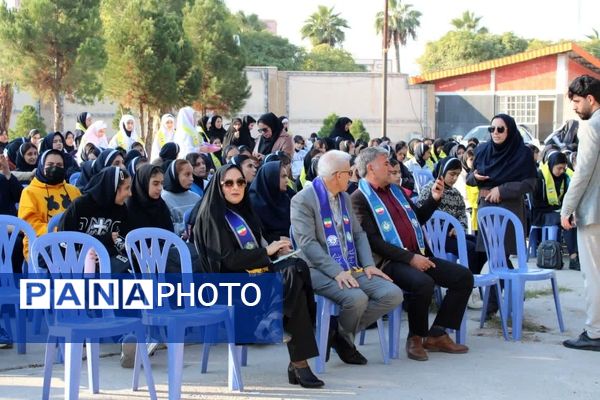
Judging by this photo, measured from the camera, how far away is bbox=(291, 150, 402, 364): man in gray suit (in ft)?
16.4

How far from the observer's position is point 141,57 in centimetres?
2112

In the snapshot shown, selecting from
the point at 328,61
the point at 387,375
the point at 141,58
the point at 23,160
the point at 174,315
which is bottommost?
the point at 387,375

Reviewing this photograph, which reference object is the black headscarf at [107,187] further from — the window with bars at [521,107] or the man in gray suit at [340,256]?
the window with bars at [521,107]

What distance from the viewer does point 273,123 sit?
33.9ft

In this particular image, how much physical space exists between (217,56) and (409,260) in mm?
22398

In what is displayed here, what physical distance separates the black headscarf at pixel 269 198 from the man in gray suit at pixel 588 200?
207 centimetres

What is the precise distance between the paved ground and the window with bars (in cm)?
2564

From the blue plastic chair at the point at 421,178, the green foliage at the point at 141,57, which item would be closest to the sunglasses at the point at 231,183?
the blue plastic chair at the point at 421,178

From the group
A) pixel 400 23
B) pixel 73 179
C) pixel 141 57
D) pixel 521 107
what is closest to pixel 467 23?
pixel 400 23

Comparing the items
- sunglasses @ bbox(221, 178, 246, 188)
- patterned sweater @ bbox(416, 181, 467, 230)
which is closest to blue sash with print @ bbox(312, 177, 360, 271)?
sunglasses @ bbox(221, 178, 246, 188)

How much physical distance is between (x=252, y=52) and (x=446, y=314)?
137 feet

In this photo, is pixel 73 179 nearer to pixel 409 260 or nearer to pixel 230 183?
pixel 230 183

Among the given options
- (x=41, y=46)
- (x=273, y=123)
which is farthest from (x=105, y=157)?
→ (x=41, y=46)

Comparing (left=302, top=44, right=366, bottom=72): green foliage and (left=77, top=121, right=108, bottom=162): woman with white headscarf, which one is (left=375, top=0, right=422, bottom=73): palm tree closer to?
(left=302, top=44, right=366, bottom=72): green foliage
